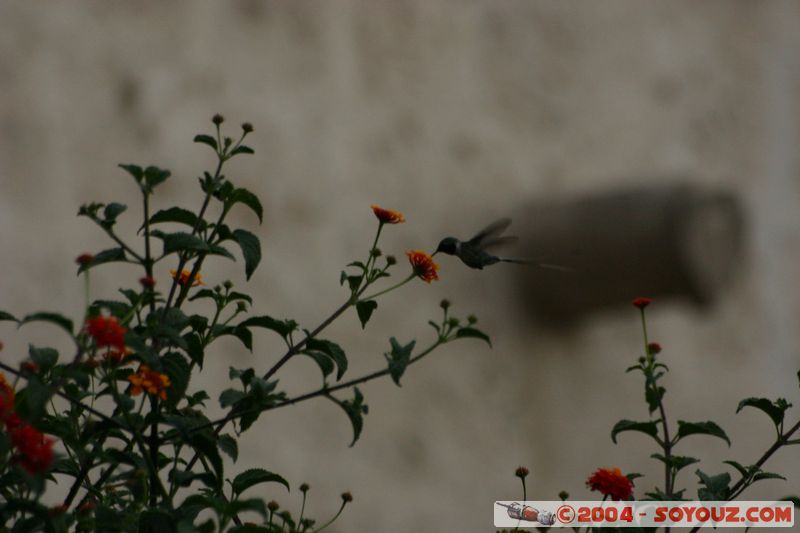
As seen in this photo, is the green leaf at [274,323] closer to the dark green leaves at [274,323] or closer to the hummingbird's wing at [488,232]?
the dark green leaves at [274,323]

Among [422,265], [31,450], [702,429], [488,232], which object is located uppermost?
[488,232]

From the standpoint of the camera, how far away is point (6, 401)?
27.7 inches

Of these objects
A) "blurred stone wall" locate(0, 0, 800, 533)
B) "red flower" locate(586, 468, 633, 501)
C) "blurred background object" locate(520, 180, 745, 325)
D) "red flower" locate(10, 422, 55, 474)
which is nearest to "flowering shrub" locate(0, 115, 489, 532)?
"red flower" locate(10, 422, 55, 474)

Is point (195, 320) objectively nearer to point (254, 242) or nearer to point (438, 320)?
point (254, 242)

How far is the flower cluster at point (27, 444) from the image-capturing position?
0.65 metres

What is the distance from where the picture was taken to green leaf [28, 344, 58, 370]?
0.80 meters

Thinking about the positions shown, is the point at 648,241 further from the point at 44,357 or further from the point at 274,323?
the point at 44,357

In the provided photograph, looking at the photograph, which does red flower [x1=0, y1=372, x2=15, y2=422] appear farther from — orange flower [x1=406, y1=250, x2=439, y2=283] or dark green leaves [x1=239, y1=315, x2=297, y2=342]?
orange flower [x1=406, y1=250, x2=439, y2=283]

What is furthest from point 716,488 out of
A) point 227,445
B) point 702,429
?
point 227,445

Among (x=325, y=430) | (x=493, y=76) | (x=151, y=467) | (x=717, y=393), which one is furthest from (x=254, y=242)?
(x=717, y=393)

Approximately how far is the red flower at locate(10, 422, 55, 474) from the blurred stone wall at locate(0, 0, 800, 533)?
1.37 metres

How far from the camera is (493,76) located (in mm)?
3012

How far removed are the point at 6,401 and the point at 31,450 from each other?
6 cm

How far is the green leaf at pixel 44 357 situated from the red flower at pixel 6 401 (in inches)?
1.1
